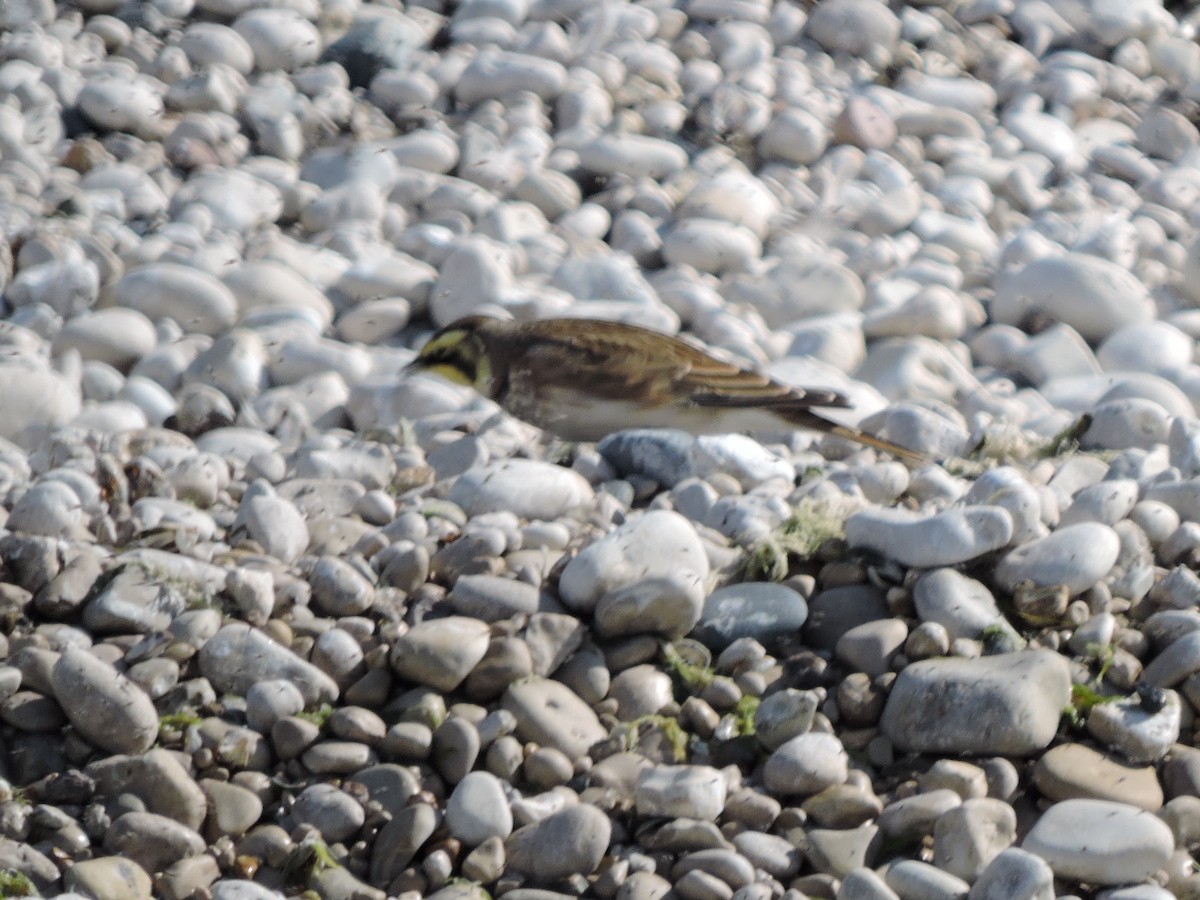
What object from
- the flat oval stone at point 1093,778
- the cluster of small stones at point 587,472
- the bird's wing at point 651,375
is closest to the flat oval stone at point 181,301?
the cluster of small stones at point 587,472

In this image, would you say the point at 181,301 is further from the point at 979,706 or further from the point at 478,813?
the point at 979,706

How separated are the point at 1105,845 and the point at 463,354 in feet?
9.14

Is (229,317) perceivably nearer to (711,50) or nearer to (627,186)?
(627,186)

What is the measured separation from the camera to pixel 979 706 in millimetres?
3721

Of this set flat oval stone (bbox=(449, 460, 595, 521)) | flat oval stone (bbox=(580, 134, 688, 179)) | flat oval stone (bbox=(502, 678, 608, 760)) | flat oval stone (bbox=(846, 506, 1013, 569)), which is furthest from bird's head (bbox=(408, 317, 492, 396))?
flat oval stone (bbox=(580, 134, 688, 179))

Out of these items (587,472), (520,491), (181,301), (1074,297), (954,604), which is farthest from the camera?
(1074,297)

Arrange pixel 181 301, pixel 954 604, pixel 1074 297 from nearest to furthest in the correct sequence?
pixel 954 604 < pixel 181 301 < pixel 1074 297

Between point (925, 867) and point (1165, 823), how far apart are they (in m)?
0.59

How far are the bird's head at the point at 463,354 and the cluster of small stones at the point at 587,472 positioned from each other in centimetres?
17

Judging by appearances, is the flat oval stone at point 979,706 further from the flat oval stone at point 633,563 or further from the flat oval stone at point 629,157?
the flat oval stone at point 629,157

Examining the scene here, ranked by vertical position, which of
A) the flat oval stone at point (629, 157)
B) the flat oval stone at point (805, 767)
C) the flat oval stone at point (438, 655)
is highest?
the flat oval stone at point (805, 767)

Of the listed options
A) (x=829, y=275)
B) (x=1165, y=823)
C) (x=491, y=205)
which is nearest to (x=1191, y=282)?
(x=829, y=275)

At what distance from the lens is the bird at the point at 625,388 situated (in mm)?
5332

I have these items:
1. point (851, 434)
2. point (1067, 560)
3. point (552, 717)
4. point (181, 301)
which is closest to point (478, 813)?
point (552, 717)
